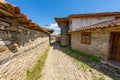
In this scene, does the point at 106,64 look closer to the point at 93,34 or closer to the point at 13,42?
the point at 93,34

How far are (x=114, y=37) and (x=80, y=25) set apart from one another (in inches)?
265

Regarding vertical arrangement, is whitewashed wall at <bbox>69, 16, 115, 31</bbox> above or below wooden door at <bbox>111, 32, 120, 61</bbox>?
above

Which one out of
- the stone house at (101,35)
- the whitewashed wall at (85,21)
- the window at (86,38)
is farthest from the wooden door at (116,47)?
the whitewashed wall at (85,21)

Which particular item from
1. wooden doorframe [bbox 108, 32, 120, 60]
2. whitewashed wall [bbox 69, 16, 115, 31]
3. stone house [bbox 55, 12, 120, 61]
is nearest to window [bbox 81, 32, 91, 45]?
stone house [bbox 55, 12, 120, 61]

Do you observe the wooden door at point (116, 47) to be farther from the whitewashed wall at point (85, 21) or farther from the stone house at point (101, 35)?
the whitewashed wall at point (85, 21)

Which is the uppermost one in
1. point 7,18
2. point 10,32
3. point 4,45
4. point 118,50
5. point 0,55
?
point 7,18

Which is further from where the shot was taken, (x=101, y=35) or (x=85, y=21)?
(x=85, y=21)

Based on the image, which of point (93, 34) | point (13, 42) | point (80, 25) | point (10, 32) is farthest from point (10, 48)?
point (80, 25)

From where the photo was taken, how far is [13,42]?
2605mm

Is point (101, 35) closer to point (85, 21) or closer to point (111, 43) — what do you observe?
point (111, 43)

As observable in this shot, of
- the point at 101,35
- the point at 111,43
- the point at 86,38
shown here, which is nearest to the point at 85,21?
the point at 86,38

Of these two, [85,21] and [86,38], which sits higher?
[85,21]

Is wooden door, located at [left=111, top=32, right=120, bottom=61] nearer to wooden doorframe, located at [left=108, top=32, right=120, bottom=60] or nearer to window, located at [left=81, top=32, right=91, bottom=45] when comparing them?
wooden doorframe, located at [left=108, top=32, right=120, bottom=60]

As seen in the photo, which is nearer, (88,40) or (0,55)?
(0,55)
